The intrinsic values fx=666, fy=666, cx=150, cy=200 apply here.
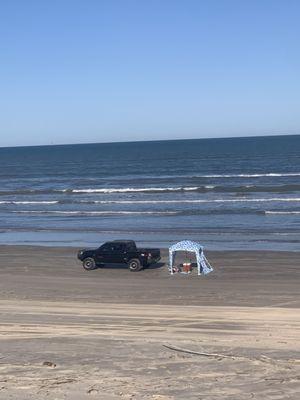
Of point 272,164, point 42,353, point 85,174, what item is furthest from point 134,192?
point 42,353

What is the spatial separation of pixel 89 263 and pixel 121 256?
5.07 feet

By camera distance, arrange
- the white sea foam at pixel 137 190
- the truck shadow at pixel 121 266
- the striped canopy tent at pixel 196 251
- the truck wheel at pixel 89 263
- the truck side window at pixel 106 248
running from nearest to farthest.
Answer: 1. the striped canopy tent at pixel 196 251
2. the truck side window at pixel 106 248
3. the truck wheel at pixel 89 263
4. the truck shadow at pixel 121 266
5. the white sea foam at pixel 137 190

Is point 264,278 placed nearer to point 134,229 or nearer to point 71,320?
point 71,320

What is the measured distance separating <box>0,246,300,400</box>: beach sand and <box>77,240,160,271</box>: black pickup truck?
18.0 inches

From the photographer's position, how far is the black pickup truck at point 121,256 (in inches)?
1122

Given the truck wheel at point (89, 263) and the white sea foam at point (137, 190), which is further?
the white sea foam at point (137, 190)

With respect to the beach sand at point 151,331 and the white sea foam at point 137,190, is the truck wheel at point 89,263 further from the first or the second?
the white sea foam at point 137,190

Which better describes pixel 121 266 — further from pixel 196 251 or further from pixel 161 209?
pixel 161 209

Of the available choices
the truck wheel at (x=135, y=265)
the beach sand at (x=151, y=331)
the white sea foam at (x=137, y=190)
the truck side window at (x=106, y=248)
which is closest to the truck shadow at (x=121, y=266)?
the beach sand at (x=151, y=331)

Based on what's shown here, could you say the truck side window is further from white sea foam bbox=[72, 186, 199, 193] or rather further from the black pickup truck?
white sea foam bbox=[72, 186, 199, 193]

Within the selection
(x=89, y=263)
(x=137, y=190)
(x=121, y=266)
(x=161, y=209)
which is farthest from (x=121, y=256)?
(x=137, y=190)

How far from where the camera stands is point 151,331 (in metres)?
18.2

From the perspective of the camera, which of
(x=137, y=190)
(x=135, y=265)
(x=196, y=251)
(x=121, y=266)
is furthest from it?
(x=137, y=190)

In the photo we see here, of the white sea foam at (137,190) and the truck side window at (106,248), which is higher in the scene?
the white sea foam at (137,190)
